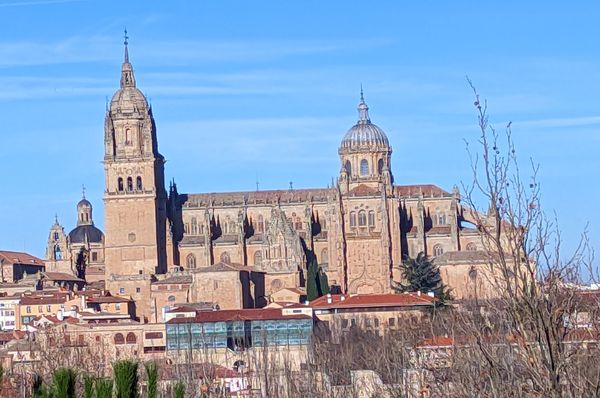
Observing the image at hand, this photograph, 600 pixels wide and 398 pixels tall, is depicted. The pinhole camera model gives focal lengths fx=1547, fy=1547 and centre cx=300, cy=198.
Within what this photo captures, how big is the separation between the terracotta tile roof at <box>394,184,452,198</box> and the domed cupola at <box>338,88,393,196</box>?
1.51 m

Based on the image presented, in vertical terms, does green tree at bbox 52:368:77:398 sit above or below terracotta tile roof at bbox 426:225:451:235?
below

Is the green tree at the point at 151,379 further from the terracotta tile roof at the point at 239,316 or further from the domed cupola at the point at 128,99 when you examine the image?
the domed cupola at the point at 128,99

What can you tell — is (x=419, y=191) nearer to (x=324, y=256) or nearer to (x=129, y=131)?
(x=324, y=256)

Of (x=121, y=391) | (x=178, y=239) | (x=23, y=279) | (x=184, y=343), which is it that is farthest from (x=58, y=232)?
(x=121, y=391)

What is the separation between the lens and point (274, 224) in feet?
316

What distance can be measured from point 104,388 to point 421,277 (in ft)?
249

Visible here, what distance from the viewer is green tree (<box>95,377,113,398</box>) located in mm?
14898

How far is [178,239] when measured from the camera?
3944 inches

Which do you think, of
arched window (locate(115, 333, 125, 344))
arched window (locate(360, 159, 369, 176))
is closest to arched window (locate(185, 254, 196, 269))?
Answer: arched window (locate(360, 159, 369, 176))

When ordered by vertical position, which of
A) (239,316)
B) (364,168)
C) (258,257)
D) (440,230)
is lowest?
(239,316)

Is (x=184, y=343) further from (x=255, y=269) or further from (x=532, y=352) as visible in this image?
(x=532, y=352)

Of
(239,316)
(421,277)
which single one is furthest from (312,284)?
(239,316)

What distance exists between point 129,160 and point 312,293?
15984 mm

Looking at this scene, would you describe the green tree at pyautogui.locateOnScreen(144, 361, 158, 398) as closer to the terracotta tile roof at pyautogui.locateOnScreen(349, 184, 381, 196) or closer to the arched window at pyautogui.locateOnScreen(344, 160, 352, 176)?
the terracotta tile roof at pyautogui.locateOnScreen(349, 184, 381, 196)
